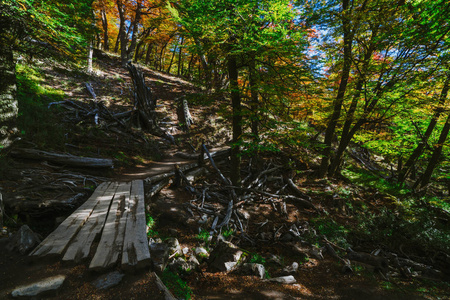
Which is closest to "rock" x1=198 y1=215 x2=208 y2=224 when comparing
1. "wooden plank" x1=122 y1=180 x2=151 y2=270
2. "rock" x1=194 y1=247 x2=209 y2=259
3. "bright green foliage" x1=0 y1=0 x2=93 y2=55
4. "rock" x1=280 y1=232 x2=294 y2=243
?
"rock" x1=194 y1=247 x2=209 y2=259

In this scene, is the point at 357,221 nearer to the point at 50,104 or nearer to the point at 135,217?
the point at 135,217

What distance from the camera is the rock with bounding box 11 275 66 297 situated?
232cm

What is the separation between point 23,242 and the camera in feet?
10.6

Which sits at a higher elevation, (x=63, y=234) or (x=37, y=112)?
(x=37, y=112)

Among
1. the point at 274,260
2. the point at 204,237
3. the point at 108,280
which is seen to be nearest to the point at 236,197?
the point at 204,237

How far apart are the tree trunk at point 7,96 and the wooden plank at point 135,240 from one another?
492cm

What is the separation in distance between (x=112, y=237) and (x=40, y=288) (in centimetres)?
116

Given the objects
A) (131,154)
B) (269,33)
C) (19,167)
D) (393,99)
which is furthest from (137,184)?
(393,99)

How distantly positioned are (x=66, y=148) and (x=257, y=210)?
29.4 ft

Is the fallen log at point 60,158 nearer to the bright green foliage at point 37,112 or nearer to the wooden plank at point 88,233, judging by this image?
the bright green foliage at point 37,112

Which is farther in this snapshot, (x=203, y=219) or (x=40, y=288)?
(x=203, y=219)

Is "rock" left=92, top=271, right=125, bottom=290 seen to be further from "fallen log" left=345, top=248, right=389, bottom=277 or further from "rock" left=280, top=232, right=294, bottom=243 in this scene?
"fallen log" left=345, top=248, right=389, bottom=277

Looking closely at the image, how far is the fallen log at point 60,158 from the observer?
6652 mm

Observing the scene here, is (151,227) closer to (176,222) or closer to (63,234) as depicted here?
(176,222)
